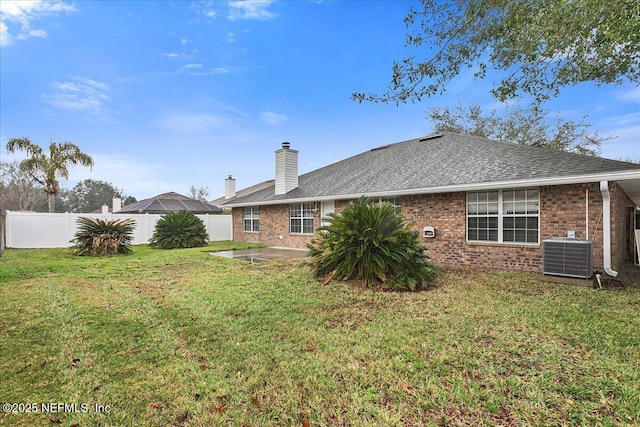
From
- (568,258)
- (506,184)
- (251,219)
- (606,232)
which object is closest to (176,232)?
(251,219)

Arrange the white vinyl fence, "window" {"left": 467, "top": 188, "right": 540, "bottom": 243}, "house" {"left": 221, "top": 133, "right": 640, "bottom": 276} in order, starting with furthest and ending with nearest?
the white vinyl fence, "window" {"left": 467, "top": 188, "right": 540, "bottom": 243}, "house" {"left": 221, "top": 133, "right": 640, "bottom": 276}

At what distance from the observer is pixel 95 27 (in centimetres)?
951

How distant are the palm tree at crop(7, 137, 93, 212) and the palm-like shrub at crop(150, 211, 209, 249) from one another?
7412 millimetres

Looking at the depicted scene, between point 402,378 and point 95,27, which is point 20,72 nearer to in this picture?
point 95,27

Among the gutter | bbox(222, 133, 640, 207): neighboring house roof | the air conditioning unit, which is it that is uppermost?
bbox(222, 133, 640, 207): neighboring house roof

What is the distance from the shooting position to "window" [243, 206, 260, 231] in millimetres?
17047

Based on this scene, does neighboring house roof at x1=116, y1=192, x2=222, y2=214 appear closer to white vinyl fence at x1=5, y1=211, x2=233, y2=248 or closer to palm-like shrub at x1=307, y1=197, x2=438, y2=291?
white vinyl fence at x1=5, y1=211, x2=233, y2=248

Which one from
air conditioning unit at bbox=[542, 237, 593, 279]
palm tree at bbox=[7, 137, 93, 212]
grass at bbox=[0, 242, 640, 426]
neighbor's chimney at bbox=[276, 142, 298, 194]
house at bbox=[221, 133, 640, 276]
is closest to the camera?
grass at bbox=[0, 242, 640, 426]

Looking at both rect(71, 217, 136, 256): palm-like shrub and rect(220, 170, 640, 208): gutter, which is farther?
rect(71, 217, 136, 256): palm-like shrub

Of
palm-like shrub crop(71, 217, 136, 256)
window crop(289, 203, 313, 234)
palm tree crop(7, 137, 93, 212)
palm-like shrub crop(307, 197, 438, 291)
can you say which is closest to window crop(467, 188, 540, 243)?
palm-like shrub crop(307, 197, 438, 291)

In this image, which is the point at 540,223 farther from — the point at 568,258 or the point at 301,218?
the point at 301,218

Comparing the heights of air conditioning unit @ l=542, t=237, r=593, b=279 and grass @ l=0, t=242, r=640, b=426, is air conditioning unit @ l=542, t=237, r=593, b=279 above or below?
above

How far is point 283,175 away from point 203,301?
10.8 metres

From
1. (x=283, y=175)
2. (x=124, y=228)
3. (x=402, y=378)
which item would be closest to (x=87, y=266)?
(x=124, y=228)
